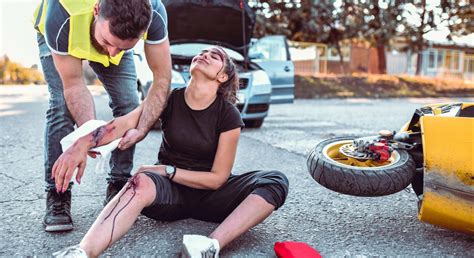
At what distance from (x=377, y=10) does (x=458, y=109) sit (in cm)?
2096

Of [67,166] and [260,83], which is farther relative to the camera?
[260,83]

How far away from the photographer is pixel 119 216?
89.8 inches

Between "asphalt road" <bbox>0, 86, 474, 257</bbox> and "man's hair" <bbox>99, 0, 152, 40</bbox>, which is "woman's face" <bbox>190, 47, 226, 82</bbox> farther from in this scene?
"asphalt road" <bbox>0, 86, 474, 257</bbox>

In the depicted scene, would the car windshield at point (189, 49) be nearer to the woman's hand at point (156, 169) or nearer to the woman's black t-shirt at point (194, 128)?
the woman's black t-shirt at point (194, 128)

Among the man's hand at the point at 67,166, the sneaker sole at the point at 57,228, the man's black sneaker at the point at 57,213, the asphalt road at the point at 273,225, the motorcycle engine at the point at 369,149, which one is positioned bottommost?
the asphalt road at the point at 273,225

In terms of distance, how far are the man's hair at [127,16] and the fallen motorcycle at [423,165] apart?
1221mm

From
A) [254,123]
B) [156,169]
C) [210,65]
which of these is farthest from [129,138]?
[254,123]

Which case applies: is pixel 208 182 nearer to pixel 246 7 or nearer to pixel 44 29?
pixel 44 29

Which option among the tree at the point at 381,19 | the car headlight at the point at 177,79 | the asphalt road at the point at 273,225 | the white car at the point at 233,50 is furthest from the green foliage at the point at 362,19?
the asphalt road at the point at 273,225

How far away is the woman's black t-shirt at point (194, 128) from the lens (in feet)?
9.08

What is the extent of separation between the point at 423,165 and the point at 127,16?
158 cm

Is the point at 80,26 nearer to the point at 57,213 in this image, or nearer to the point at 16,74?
the point at 57,213

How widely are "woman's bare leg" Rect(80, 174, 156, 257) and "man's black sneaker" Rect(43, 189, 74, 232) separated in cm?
56

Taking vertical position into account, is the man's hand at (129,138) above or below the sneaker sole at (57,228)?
above
